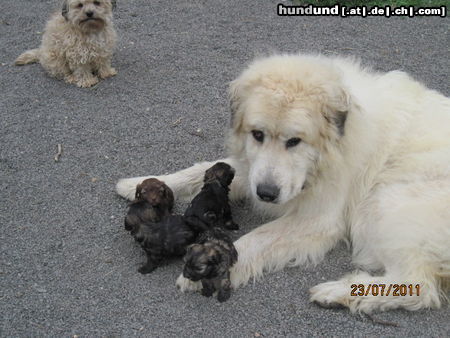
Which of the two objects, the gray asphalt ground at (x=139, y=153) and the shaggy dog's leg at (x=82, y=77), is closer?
the gray asphalt ground at (x=139, y=153)

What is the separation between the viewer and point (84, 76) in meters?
6.71

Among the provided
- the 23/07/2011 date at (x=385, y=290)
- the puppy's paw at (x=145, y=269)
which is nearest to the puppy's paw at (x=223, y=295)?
the puppy's paw at (x=145, y=269)

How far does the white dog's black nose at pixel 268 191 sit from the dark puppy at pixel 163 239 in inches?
30.9

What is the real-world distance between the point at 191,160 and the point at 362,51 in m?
3.69

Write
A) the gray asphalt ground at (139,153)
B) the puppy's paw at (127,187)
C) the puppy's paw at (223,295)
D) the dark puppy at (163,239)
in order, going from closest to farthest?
the gray asphalt ground at (139,153) < the puppy's paw at (223,295) < the dark puppy at (163,239) < the puppy's paw at (127,187)

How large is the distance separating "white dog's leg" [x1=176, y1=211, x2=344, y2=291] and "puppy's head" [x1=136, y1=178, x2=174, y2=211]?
0.78 meters

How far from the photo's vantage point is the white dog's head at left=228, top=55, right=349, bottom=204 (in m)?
3.40

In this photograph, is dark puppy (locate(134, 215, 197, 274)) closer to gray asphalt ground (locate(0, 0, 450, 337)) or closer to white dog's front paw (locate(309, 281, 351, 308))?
gray asphalt ground (locate(0, 0, 450, 337))

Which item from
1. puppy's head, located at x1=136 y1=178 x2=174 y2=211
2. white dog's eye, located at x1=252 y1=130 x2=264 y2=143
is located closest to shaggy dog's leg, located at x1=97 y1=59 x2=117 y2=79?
puppy's head, located at x1=136 y1=178 x2=174 y2=211

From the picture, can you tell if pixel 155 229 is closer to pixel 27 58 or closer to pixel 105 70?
pixel 105 70

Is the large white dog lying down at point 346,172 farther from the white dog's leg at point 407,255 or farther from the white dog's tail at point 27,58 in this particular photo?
the white dog's tail at point 27,58

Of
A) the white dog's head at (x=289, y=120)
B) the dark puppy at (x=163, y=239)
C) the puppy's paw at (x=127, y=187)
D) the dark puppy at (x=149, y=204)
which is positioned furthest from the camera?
the puppy's paw at (x=127, y=187)

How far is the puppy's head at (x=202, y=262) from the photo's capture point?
346 cm

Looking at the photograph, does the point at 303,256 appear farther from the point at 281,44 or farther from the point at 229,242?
the point at 281,44
